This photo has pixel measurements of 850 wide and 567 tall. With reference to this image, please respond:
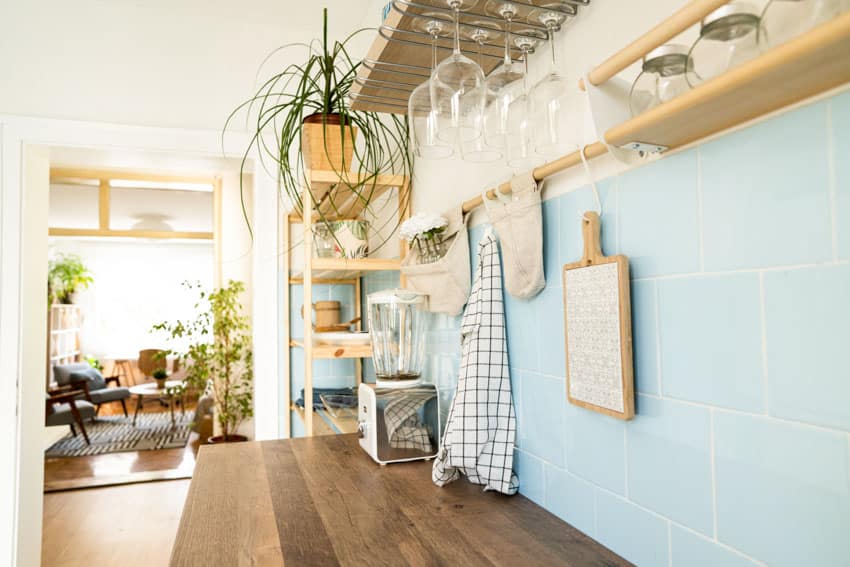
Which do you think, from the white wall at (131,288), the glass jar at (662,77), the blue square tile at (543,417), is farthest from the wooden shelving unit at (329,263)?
the white wall at (131,288)

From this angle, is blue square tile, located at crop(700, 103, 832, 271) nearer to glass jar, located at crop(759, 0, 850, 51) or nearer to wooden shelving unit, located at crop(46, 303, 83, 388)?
glass jar, located at crop(759, 0, 850, 51)

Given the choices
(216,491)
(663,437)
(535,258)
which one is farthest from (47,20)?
(663,437)

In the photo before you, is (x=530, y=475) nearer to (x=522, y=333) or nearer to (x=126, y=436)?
(x=522, y=333)

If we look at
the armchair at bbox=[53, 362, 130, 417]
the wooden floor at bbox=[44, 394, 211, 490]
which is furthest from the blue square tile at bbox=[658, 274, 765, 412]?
the armchair at bbox=[53, 362, 130, 417]

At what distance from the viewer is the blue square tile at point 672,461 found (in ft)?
2.38

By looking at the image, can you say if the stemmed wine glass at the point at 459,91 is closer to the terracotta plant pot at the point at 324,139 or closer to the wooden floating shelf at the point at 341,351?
the terracotta plant pot at the point at 324,139

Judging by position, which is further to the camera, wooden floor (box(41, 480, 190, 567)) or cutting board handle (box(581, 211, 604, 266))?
wooden floor (box(41, 480, 190, 567))

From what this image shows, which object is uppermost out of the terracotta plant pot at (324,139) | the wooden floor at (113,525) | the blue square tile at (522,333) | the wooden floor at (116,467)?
the terracotta plant pot at (324,139)

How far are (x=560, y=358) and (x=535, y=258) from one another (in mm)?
189

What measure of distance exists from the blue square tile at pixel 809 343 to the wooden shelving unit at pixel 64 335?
22.1 ft

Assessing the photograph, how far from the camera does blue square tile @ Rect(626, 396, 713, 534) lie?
0.73 m

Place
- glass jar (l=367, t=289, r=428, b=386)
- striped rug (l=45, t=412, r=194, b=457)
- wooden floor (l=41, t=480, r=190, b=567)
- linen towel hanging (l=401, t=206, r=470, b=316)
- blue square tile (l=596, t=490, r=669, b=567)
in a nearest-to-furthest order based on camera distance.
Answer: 1. blue square tile (l=596, t=490, r=669, b=567)
2. linen towel hanging (l=401, t=206, r=470, b=316)
3. glass jar (l=367, t=289, r=428, b=386)
4. wooden floor (l=41, t=480, r=190, b=567)
5. striped rug (l=45, t=412, r=194, b=457)

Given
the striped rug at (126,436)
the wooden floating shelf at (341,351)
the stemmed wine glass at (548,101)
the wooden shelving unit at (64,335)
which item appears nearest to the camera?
the stemmed wine glass at (548,101)

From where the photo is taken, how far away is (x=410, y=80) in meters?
1.29
